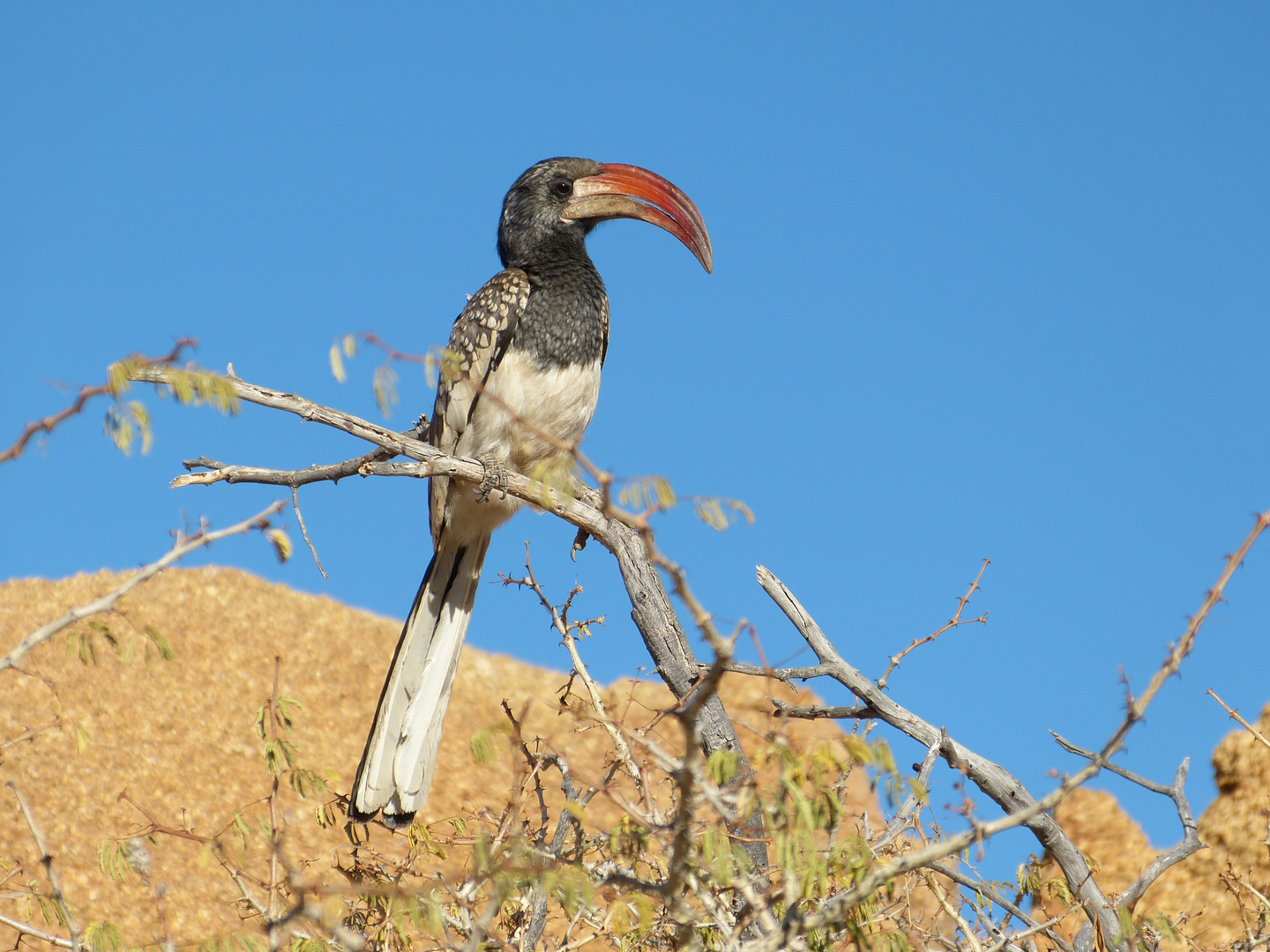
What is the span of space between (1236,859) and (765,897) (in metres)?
6.60

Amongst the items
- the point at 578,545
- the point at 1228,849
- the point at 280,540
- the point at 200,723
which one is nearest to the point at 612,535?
the point at 578,545

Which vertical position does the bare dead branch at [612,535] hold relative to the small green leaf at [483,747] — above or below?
above

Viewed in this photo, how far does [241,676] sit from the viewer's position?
1416 cm

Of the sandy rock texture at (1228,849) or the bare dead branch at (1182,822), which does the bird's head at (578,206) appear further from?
the sandy rock texture at (1228,849)

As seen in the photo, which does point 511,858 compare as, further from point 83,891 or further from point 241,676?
point 241,676

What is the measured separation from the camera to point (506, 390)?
5.24 m

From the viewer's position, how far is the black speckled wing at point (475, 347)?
209 inches

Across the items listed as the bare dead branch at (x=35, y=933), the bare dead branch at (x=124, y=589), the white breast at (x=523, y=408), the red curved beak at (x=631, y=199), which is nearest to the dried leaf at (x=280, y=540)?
the bare dead branch at (x=124, y=589)

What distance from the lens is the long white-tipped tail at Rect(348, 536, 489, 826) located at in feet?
14.8

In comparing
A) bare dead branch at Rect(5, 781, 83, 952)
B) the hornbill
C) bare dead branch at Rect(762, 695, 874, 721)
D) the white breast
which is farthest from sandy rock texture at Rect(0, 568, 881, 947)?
bare dead branch at Rect(5, 781, 83, 952)

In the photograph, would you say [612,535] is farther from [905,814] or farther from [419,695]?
[905,814]

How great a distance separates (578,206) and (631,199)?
0.30 metres

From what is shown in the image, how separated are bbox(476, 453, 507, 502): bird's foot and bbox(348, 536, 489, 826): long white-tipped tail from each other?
1.65 ft

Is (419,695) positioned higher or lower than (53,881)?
higher
